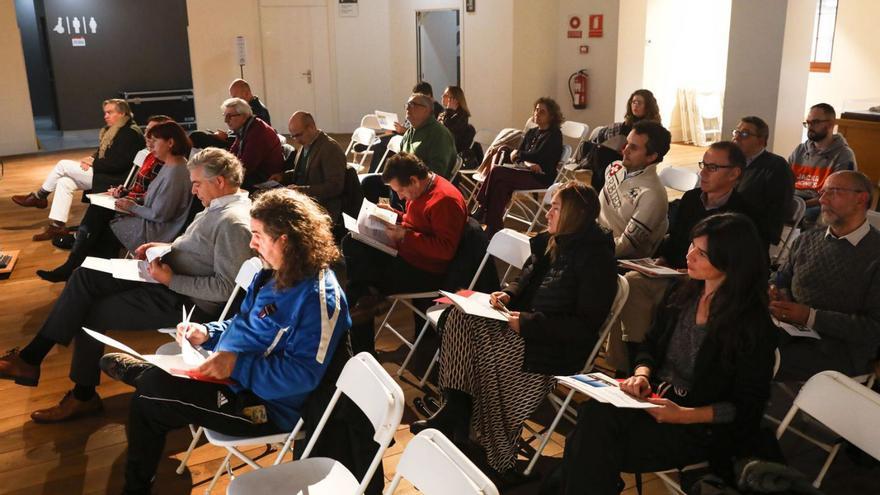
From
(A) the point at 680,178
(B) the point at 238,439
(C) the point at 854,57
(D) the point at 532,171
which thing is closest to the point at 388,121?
(D) the point at 532,171

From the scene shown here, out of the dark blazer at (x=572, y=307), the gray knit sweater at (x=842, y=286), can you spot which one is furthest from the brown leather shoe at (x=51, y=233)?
the gray knit sweater at (x=842, y=286)

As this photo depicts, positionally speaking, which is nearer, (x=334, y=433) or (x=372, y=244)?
(x=334, y=433)

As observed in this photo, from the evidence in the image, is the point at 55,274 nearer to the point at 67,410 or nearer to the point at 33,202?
the point at 67,410

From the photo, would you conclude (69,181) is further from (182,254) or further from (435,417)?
(435,417)

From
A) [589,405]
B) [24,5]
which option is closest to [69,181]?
[589,405]

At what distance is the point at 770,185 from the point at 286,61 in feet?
34.3

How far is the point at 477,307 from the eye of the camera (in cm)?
345

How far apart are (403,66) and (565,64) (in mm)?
3256

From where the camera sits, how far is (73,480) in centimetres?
343

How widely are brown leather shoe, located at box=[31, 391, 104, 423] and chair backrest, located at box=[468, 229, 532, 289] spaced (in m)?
2.03

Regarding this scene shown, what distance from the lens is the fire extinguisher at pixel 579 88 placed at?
35.8 ft

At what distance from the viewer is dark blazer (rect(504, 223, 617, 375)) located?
334cm

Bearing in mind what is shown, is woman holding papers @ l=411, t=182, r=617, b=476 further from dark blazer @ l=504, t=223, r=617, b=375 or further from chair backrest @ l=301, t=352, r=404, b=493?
chair backrest @ l=301, t=352, r=404, b=493

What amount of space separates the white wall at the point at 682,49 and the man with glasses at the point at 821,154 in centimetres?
650
